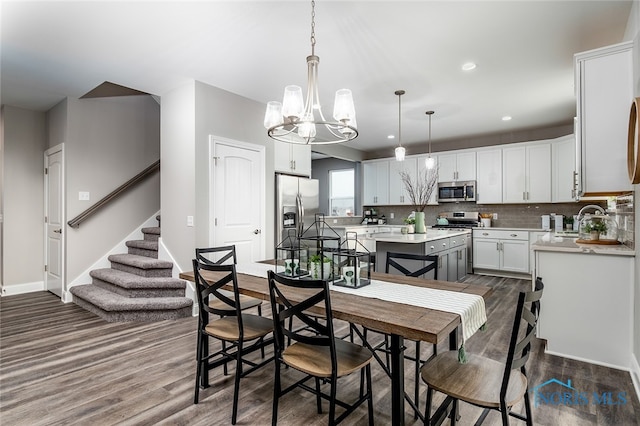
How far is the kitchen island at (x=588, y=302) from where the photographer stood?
2537 millimetres

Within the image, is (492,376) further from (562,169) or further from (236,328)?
(562,169)

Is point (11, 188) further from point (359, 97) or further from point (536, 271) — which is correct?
point (536, 271)

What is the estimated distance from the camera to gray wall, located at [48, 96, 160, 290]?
4.46 meters

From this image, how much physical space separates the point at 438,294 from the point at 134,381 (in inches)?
87.2

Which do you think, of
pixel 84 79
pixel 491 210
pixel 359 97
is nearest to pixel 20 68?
pixel 84 79

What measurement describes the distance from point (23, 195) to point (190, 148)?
9.99 ft

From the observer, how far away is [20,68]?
3.52 meters

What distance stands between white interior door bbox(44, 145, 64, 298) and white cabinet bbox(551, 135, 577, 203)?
25.1ft

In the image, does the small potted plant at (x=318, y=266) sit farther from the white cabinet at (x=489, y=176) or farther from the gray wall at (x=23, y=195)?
the white cabinet at (x=489, y=176)

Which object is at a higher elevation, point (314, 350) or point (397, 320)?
point (397, 320)

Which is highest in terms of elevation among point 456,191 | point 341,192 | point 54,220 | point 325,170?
point 325,170

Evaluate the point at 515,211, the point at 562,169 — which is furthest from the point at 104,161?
the point at 562,169

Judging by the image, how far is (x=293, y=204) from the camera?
5.01 meters

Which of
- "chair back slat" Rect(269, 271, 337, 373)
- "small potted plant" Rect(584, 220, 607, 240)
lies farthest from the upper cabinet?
"chair back slat" Rect(269, 271, 337, 373)
